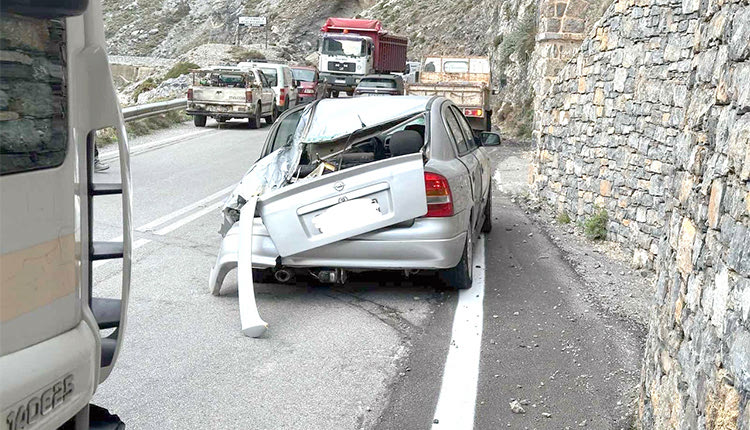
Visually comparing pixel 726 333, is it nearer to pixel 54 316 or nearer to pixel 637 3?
pixel 54 316

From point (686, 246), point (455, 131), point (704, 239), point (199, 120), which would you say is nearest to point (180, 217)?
point (455, 131)

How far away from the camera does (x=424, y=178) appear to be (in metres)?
7.23

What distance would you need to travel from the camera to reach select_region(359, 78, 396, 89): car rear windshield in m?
32.4

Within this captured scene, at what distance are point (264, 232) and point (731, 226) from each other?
4.37 metres

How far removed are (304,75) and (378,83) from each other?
20.6 feet

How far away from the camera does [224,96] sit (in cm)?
2700

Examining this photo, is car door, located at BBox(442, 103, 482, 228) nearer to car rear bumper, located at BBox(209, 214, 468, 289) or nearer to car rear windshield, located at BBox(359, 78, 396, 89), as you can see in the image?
car rear bumper, located at BBox(209, 214, 468, 289)

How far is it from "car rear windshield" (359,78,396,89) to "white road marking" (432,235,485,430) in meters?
24.8

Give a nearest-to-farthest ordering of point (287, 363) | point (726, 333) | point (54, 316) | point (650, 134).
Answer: point (54, 316), point (726, 333), point (287, 363), point (650, 134)

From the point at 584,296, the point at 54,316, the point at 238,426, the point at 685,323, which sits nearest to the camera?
the point at 54,316

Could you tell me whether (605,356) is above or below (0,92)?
below

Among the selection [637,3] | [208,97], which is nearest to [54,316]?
[637,3]

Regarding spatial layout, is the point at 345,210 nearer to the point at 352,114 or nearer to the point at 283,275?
the point at 283,275

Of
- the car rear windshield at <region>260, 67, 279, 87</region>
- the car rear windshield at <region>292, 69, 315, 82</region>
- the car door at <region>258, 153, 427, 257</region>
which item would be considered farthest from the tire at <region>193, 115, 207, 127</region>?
the car door at <region>258, 153, 427, 257</region>
